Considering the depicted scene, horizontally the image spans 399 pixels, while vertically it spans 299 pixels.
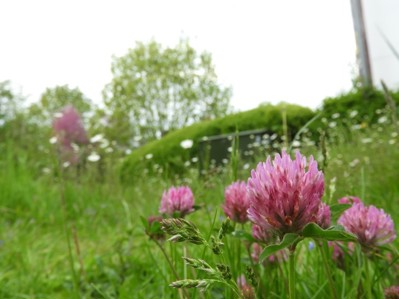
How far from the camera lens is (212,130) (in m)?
8.80

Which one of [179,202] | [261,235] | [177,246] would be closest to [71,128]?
[177,246]

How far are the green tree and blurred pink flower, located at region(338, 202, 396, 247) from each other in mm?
24356

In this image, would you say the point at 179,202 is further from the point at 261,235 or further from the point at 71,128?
the point at 71,128

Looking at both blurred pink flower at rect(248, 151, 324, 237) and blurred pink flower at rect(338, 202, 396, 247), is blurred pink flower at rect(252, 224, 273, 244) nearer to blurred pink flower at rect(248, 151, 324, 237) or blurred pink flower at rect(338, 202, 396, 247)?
blurred pink flower at rect(338, 202, 396, 247)

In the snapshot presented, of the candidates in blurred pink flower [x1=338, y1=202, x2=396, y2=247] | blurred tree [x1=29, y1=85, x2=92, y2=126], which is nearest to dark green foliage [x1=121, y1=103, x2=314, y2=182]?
blurred pink flower [x1=338, y1=202, x2=396, y2=247]

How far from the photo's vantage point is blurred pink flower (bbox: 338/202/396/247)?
2.72 feet

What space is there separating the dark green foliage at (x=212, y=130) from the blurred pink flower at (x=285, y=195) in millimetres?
6474

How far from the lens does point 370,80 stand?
8.91 metres

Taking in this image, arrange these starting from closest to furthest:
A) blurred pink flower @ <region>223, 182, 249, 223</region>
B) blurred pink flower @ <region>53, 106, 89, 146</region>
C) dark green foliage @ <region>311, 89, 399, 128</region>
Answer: blurred pink flower @ <region>223, 182, 249, 223</region>
dark green foliage @ <region>311, 89, 399, 128</region>
blurred pink flower @ <region>53, 106, 89, 146</region>

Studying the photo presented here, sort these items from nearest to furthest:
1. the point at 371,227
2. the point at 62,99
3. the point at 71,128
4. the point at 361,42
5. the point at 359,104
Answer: the point at 371,227 < the point at 359,104 < the point at 361,42 < the point at 71,128 < the point at 62,99

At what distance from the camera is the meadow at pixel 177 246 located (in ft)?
2.99

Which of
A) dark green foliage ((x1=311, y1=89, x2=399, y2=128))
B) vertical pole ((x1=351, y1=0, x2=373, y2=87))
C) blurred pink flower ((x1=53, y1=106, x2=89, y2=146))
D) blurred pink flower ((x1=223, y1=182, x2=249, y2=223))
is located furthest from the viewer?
blurred pink flower ((x1=53, y1=106, x2=89, y2=146))

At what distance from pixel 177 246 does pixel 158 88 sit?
78.7 feet

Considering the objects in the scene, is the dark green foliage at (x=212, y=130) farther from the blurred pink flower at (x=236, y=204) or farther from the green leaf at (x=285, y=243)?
the green leaf at (x=285, y=243)
